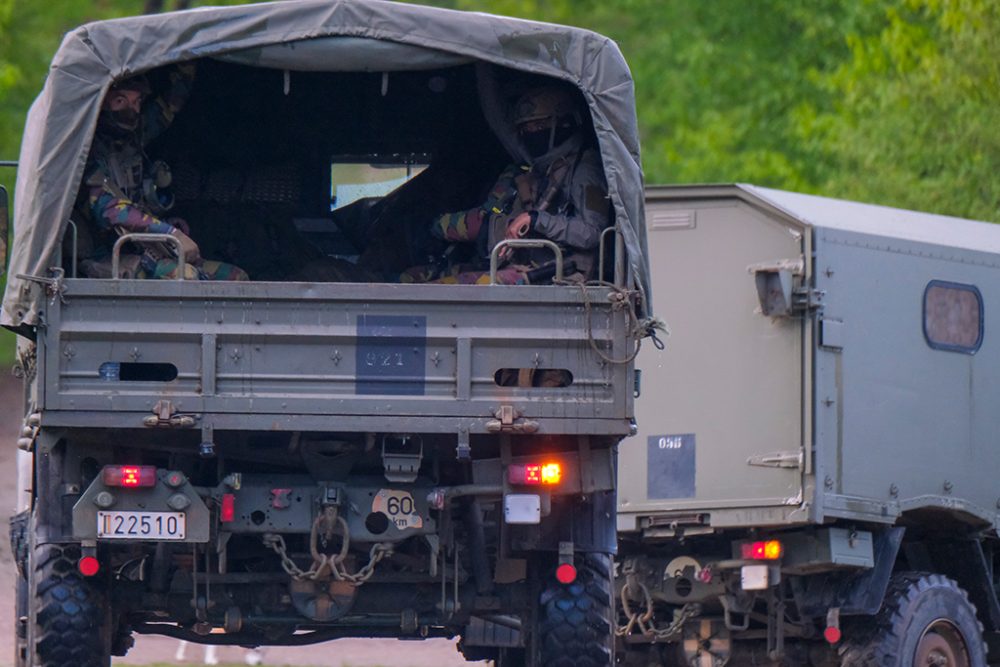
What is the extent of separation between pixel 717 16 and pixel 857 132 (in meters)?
6.68

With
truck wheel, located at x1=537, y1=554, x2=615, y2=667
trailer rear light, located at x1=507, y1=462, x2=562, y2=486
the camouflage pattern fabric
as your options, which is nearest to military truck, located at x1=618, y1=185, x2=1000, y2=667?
the camouflage pattern fabric

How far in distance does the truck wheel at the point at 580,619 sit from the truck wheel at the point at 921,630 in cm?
309

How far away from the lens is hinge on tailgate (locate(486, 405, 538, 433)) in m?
8.89

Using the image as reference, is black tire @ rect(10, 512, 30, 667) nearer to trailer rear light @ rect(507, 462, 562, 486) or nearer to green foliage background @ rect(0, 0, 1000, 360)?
trailer rear light @ rect(507, 462, 562, 486)

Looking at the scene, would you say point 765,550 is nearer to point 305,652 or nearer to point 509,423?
point 509,423

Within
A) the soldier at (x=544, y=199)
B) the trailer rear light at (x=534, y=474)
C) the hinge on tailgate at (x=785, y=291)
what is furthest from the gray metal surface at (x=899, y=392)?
the trailer rear light at (x=534, y=474)

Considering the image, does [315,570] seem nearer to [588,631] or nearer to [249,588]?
[249,588]

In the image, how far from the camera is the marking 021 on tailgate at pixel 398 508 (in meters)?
9.33

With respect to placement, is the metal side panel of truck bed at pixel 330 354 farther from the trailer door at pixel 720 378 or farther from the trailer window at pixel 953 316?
the trailer window at pixel 953 316

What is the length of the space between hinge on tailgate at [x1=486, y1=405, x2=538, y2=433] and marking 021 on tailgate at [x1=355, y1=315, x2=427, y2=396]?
0.36m

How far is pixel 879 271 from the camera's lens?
12.5m

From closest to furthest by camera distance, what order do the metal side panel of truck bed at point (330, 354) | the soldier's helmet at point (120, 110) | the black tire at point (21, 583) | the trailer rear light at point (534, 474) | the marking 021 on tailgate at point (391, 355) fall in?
the metal side panel of truck bed at point (330, 354)
the marking 021 on tailgate at point (391, 355)
the trailer rear light at point (534, 474)
the soldier's helmet at point (120, 110)
the black tire at point (21, 583)

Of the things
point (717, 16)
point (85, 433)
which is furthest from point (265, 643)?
point (717, 16)

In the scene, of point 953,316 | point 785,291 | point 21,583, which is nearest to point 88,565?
point 21,583
